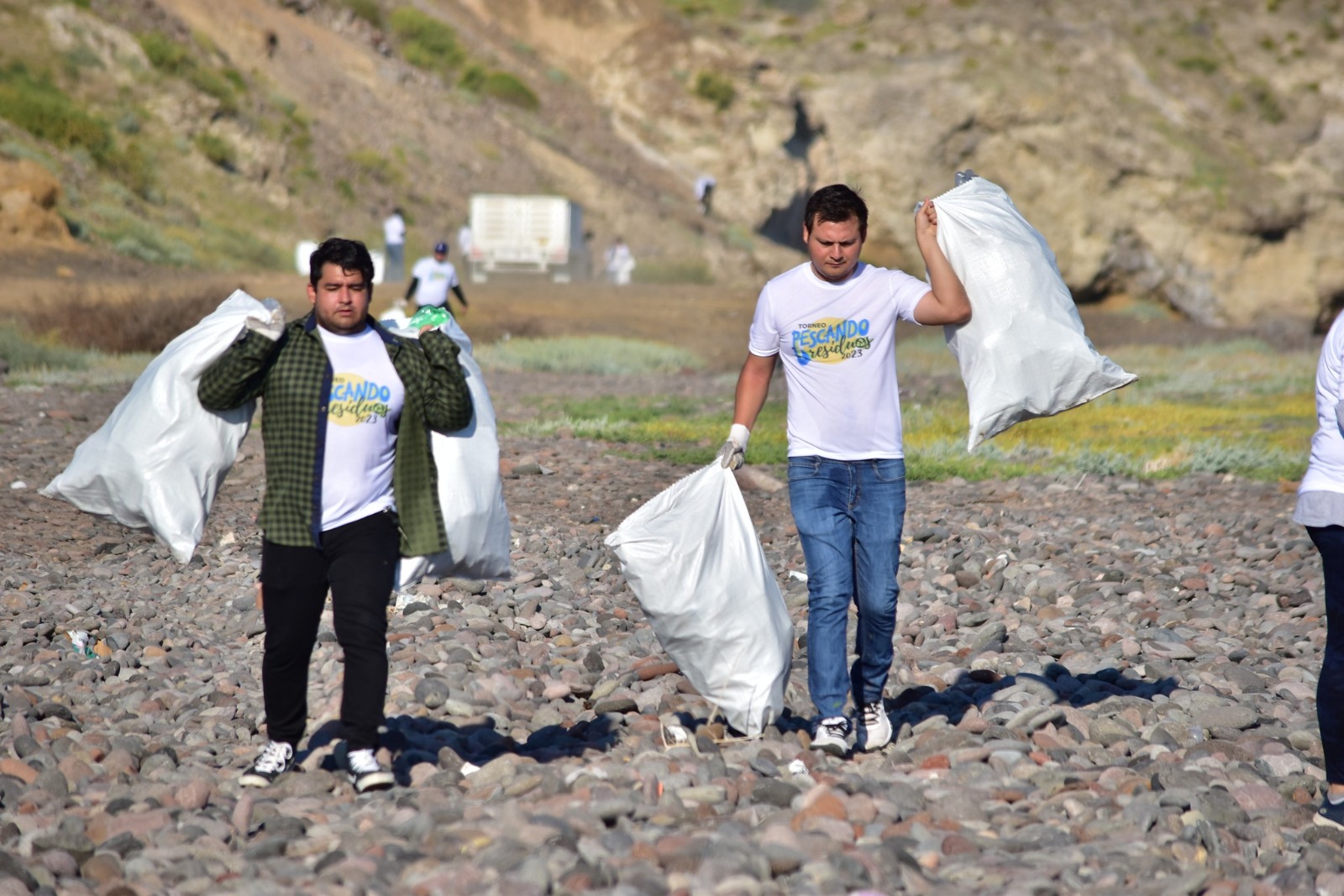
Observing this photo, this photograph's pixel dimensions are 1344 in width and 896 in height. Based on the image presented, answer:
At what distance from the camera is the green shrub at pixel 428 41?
172ft

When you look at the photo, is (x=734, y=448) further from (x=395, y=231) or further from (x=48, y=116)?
(x=48, y=116)

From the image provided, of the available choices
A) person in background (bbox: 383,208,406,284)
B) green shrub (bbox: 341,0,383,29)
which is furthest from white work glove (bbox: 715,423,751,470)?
green shrub (bbox: 341,0,383,29)

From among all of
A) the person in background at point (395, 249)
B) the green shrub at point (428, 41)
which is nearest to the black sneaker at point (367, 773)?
the person in background at point (395, 249)

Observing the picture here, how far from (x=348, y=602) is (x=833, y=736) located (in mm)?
1689

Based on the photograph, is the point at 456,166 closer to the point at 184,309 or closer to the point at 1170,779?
the point at 184,309

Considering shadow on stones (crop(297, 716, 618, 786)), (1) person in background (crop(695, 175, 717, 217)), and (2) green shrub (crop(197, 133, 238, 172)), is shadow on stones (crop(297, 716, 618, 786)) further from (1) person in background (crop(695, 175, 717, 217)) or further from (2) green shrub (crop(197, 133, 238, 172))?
(1) person in background (crop(695, 175, 717, 217))

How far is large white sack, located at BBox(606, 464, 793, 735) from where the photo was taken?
4.94 metres

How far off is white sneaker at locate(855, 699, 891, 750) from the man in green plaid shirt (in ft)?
5.42

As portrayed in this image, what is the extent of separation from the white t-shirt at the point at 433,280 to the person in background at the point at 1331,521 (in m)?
15.0

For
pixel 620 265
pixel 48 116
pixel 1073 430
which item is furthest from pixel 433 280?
pixel 620 265

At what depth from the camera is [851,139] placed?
1410 inches

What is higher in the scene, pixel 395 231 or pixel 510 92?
pixel 510 92

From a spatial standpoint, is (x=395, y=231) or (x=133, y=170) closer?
(x=395, y=231)

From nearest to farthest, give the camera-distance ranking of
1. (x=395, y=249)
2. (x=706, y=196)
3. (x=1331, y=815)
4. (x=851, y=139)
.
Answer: (x=1331, y=815), (x=395, y=249), (x=851, y=139), (x=706, y=196)
